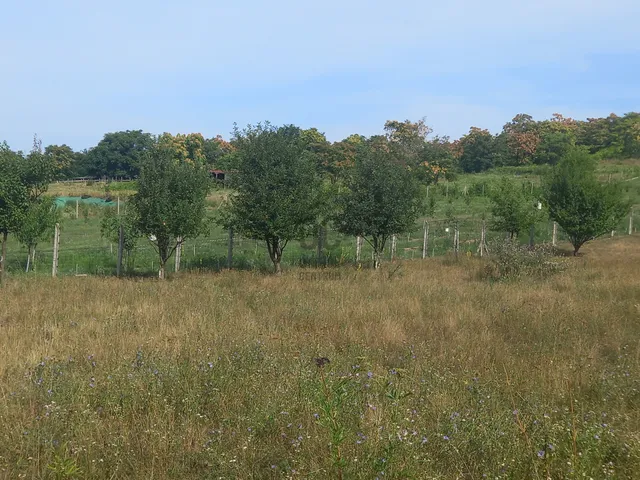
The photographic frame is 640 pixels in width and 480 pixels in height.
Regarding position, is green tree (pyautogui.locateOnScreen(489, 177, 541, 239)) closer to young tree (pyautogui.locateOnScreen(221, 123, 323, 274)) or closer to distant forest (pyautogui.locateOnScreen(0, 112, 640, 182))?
young tree (pyautogui.locateOnScreen(221, 123, 323, 274))

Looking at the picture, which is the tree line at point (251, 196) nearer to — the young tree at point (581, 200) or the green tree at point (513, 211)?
the green tree at point (513, 211)

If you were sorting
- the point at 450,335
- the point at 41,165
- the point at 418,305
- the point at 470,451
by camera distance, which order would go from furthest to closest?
1. the point at 41,165
2. the point at 418,305
3. the point at 450,335
4. the point at 470,451

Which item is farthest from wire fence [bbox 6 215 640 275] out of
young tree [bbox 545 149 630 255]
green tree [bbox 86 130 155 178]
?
green tree [bbox 86 130 155 178]

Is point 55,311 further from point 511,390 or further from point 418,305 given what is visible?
point 511,390

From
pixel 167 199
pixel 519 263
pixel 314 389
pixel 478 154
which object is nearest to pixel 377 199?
pixel 519 263

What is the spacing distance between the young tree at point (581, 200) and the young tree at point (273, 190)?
12.0 metres

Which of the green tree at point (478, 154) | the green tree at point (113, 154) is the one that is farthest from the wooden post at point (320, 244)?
the green tree at point (113, 154)

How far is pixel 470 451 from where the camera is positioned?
10.6 ft

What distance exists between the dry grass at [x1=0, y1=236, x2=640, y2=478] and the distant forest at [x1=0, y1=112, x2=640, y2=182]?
1606 inches

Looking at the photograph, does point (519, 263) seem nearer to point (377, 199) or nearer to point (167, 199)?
point (377, 199)

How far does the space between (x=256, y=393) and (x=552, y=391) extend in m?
2.71

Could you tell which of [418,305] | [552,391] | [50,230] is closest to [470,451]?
[552,391]

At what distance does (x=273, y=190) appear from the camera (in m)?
14.8

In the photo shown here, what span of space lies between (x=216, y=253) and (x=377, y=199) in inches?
265
